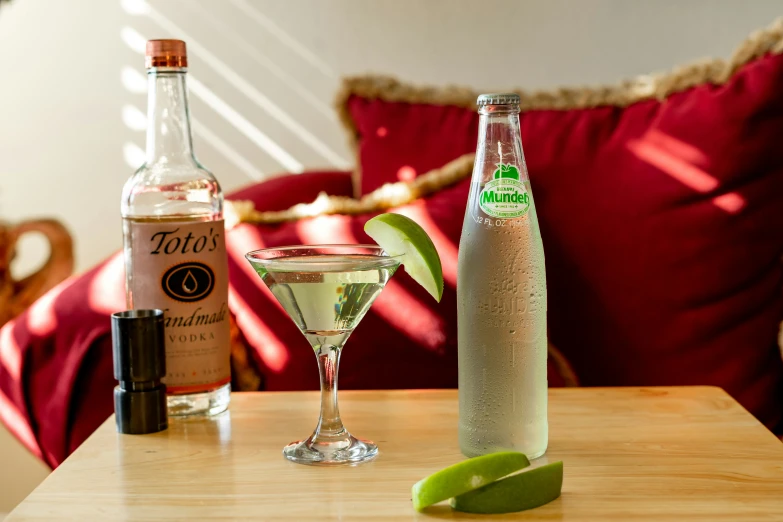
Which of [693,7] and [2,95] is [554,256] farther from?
[2,95]

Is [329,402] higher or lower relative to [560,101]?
lower

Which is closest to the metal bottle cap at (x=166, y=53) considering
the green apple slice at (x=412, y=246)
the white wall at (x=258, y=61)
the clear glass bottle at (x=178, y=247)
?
the clear glass bottle at (x=178, y=247)

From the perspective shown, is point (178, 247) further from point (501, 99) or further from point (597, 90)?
point (597, 90)

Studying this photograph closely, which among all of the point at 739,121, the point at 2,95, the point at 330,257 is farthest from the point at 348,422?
the point at 2,95

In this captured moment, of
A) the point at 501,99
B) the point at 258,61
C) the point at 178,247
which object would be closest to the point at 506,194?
the point at 501,99

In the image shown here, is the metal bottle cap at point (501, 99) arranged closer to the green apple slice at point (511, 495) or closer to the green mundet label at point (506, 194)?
the green mundet label at point (506, 194)

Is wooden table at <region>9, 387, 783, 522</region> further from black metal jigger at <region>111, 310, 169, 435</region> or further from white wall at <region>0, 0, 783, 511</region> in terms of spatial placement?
white wall at <region>0, 0, 783, 511</region>
